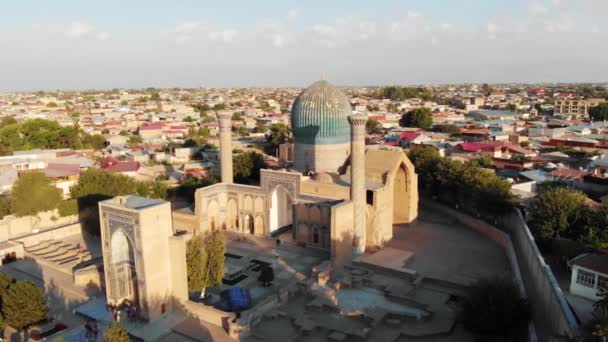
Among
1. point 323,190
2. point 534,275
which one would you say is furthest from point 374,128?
point 534,275

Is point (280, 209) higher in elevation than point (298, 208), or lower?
lower

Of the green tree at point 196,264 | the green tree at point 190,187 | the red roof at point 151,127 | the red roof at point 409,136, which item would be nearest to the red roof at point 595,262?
the green tree at point 196,264

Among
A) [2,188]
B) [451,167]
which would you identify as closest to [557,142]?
[451,167]

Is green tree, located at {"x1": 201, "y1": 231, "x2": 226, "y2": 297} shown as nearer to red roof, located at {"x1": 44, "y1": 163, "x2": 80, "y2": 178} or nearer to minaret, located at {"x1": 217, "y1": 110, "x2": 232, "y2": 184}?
minaret, located at {"x1": 217, "y1": 110, "x2": 232, "y2": 184}

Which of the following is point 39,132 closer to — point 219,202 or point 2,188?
point 2,188

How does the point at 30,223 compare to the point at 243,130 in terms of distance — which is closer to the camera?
the point at 30,223

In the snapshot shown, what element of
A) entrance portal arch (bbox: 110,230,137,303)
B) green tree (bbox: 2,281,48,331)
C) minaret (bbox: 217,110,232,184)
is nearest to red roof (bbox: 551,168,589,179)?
minaret (bbox: 217,110,232,184)

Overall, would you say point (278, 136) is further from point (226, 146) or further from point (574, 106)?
point (574, 106)
